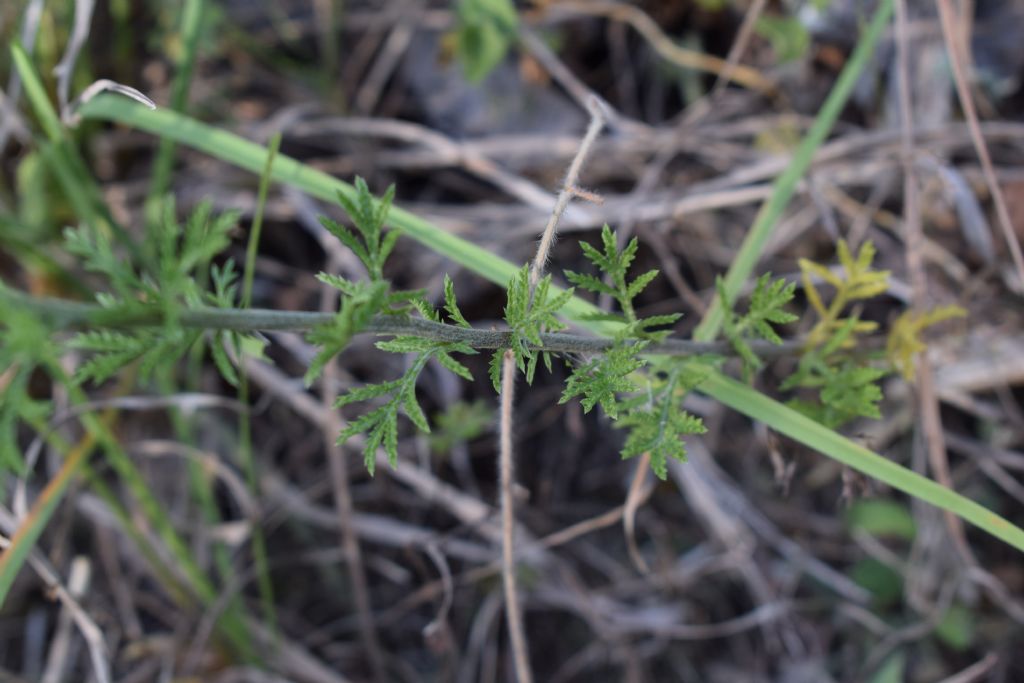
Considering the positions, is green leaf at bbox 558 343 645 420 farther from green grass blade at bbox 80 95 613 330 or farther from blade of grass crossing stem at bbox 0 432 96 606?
blade of grass crossing stem at bbox 0 432 96 606

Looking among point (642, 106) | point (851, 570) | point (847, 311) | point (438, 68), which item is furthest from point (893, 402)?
point (438, 68)

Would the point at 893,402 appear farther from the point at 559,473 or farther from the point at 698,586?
the point at 559,473

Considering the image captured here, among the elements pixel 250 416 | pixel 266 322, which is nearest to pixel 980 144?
pixel 266 322

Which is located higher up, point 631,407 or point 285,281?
point 285,281

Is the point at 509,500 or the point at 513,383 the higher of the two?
the point at 513,383

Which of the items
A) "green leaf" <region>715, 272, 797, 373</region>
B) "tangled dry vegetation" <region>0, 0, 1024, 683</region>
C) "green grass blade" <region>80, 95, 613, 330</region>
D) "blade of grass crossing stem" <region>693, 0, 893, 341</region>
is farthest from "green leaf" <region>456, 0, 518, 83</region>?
"green leaf" <region>715, 272, 797, 373</region>

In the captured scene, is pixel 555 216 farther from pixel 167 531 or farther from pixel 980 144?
pixel 167 531
